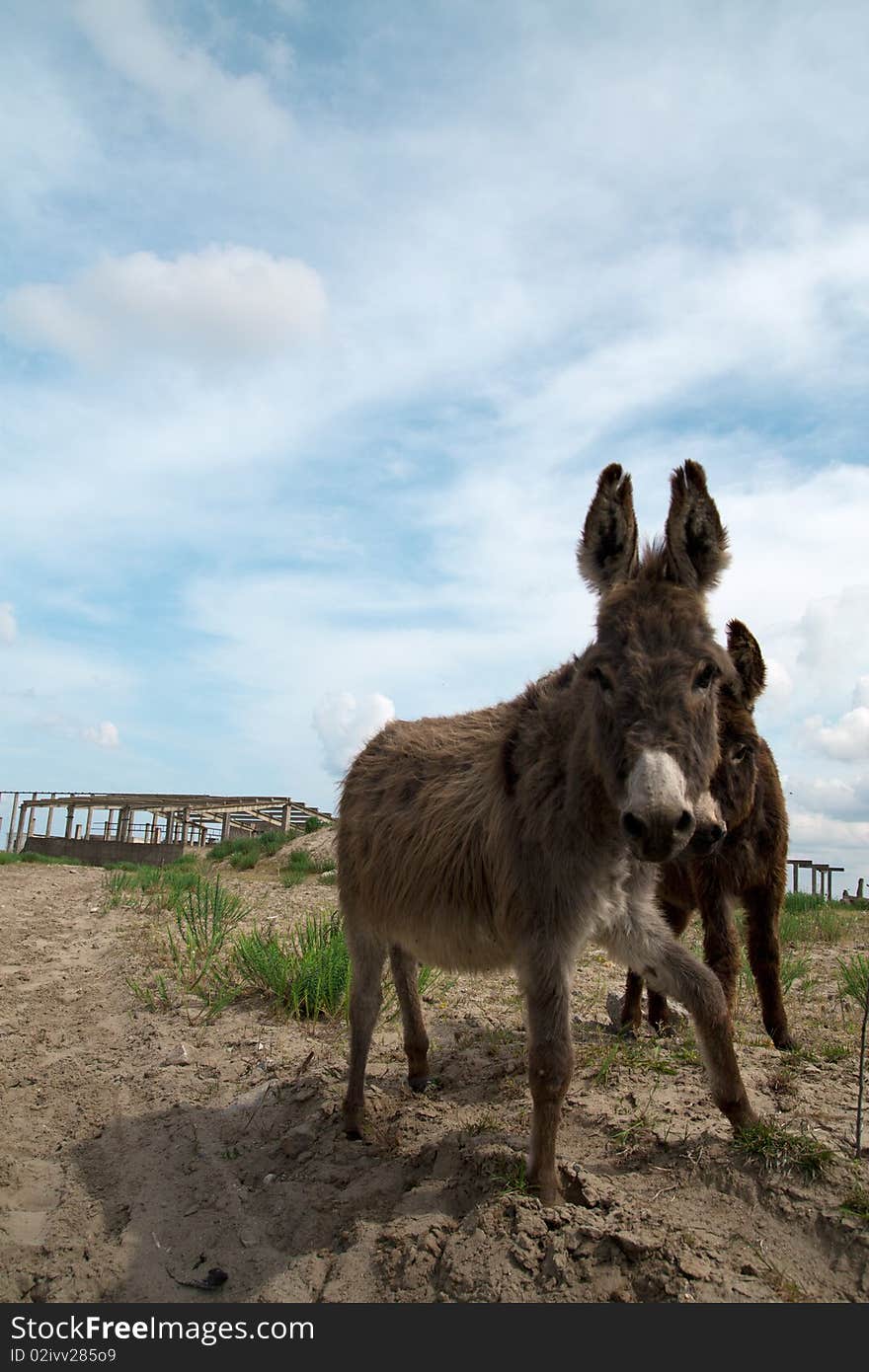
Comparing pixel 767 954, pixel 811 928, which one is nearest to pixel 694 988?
pixel 767 954

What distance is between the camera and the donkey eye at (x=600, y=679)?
9.98 feet

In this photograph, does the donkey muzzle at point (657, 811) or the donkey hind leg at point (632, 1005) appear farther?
the donkey hind leg at point (632, 1005)

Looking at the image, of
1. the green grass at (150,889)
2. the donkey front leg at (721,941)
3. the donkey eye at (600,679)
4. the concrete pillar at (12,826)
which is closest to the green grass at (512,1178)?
the donkey front leg at (721,941)

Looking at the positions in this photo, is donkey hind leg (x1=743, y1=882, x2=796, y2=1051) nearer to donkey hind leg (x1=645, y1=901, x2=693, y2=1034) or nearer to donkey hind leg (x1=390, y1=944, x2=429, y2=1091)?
donkey hind leg (x1=645, y1=901, x2=693, y2=1034)

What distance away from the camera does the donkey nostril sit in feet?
8.35

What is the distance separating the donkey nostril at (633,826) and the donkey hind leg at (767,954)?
2.54 meters

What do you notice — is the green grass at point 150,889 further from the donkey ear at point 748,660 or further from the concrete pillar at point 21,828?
the concrete pillar at point 21,828

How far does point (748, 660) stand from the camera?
477cm

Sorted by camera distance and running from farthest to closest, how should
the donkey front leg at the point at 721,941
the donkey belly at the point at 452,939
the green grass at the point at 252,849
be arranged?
the green grass at the point at 252,849 < the donkey front leg at the point at 721,941 < the donkey belly at the point at 452,939

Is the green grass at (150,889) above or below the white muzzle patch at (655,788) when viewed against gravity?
below

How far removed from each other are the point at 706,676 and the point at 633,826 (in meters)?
0.80

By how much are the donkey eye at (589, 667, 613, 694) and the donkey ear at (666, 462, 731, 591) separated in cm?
60
